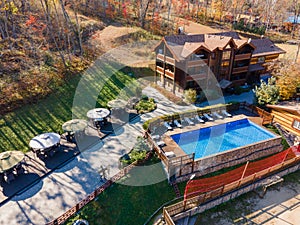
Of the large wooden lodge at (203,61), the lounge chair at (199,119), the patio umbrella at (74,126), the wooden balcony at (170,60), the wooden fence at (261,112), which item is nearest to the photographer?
the patio umbrella at (74,126)

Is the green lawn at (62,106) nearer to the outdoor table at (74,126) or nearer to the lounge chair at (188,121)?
the outdoor table at (74,126)

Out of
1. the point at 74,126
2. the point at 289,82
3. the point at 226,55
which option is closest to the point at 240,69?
the point at 226,55

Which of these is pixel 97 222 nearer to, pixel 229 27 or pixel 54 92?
pixel 54 92

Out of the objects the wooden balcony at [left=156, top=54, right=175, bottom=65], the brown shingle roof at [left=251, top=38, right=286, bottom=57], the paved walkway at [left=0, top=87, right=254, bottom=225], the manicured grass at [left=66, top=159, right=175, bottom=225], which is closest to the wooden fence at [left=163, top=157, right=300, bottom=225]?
the manicured grass at [left=66, top=159, right=175, bottom=225]

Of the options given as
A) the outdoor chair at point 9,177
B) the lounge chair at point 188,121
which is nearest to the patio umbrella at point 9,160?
the outdoor chair at point 9,177

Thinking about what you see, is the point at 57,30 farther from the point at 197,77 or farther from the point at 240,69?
the point at 240,69

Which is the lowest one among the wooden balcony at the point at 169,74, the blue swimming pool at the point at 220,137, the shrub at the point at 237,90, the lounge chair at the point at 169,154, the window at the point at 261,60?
the blue swimming pool at the point at 220,137

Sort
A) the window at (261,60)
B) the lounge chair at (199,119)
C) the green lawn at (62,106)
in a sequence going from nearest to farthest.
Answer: the green lawn at (62,106)
the lounge chair at (199,119)
the window at (261,60)

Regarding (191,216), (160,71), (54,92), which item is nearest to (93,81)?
(54,92)
